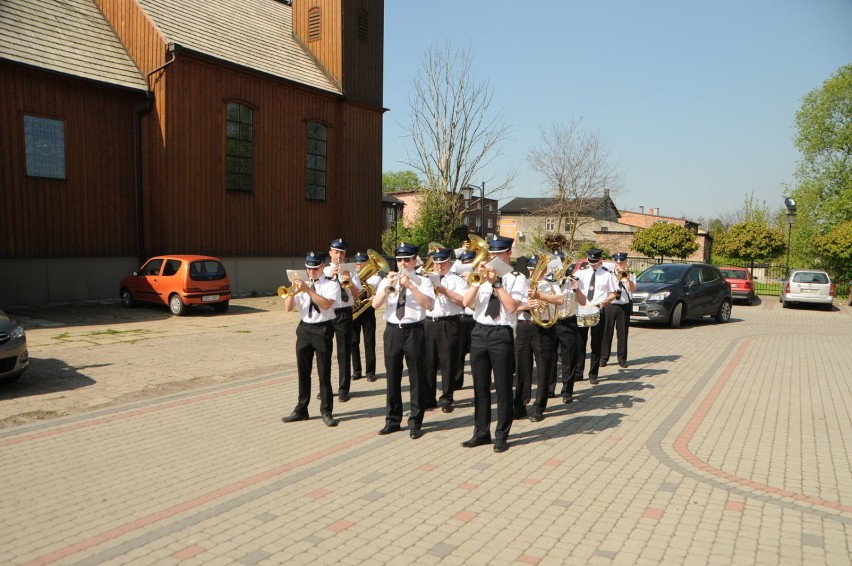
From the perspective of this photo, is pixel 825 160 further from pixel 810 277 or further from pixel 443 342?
pixel 443 342

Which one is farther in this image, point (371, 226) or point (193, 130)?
point (371, 226)

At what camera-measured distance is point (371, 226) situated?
27344mm

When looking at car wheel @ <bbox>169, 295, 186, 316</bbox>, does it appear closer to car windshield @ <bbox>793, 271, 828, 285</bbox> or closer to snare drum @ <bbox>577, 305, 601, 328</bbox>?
snare drum @ <bbox>577, 305, 601, 328</bbox>

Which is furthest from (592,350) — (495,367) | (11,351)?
(11,351)

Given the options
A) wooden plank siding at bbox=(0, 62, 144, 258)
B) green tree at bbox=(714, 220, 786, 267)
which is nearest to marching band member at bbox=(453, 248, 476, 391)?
wooden plank siding at bbox=(0, 62, 144, 258)

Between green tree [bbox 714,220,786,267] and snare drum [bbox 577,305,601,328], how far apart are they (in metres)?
27.1

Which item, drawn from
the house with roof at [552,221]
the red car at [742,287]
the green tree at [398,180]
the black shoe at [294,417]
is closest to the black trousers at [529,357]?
the black shoe at [294,417]

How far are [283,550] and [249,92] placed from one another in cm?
2081

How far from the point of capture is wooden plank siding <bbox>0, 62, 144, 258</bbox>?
1741 centimetres

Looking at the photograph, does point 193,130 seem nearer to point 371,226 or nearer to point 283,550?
point 371,226

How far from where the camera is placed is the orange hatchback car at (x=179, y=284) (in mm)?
16984

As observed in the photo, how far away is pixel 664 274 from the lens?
17.5 m

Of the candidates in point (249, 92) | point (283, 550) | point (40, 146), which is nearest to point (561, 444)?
point (283, 550)

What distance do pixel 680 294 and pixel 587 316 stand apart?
8.00 meters
